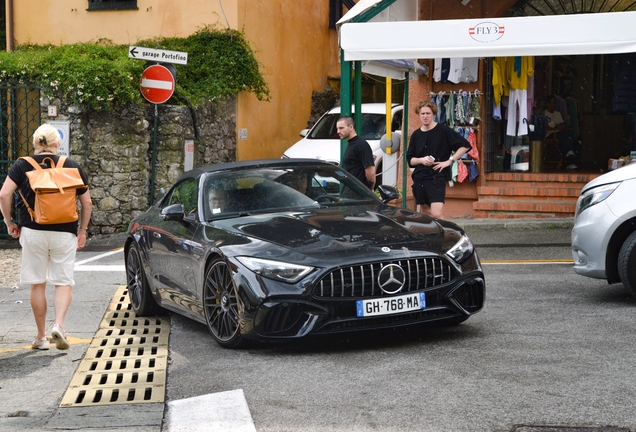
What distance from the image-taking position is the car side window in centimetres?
820

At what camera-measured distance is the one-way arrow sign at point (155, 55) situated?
16.6m

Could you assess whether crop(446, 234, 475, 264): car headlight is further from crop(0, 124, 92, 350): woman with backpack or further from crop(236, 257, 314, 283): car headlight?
crop(0, 124, 92, 350): woman with backpack

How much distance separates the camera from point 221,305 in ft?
23.6

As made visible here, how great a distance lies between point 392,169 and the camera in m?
18.0

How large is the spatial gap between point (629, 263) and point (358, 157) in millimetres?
3621

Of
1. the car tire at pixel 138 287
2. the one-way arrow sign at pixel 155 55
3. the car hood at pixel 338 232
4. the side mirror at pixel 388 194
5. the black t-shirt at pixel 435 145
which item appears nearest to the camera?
the car hood at pixel 338 232

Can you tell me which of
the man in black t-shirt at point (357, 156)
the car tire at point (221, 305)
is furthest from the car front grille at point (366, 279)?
the man in black t-shirt at point (357, 156)

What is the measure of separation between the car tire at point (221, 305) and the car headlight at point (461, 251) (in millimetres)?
1550

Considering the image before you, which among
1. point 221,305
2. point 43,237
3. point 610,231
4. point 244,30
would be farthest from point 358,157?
point 244,30

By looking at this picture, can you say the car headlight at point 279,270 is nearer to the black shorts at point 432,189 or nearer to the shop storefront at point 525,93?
the black shorts at point 432,189

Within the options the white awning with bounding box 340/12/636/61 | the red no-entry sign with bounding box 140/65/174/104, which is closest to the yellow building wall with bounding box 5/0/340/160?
the red no-entry sign with bounding box 140/65/174/104

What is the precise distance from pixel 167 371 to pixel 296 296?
99 cm

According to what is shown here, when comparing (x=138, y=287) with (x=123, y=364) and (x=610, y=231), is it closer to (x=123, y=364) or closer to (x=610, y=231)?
(x=123, y=364)

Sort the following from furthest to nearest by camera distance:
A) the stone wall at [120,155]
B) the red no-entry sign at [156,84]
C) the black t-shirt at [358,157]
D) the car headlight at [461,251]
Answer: the stone wall at [120,155]
the red no-entry sign at [156,84]
the black t-shirt at [358,157]
the car headlight at [461,251]
